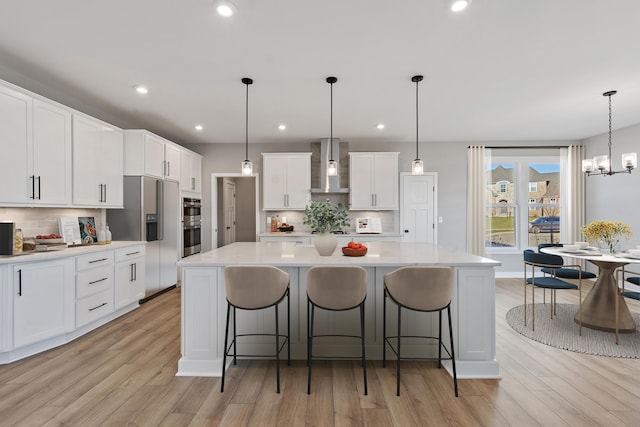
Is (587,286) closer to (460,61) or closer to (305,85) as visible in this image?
(460,61)

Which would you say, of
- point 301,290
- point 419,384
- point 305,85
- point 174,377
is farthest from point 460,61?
point 174,377

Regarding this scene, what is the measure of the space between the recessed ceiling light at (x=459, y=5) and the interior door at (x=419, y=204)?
3981 mm

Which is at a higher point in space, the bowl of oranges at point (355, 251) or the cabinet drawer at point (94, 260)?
the bowl of oranges at point (355, 251)

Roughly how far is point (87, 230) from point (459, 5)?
459 centimetres

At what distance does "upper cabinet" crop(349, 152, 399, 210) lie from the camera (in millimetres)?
5809

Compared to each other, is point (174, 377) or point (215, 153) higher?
point (215, 153)

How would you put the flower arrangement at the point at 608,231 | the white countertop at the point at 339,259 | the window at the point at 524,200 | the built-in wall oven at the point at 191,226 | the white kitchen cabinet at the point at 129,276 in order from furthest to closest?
the window at the point at 524,200 → the built-in wall oven at the point at 191,226 → the white kitchen cabinet at the point at 129,276 → the flower arrangement at the point at 608,231 → the white countertop at the point at 339,259

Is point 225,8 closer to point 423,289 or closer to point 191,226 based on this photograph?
point 423,289

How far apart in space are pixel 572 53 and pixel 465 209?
12.0 feet

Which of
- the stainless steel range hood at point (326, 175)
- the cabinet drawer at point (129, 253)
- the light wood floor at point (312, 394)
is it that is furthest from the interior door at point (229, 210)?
the light wood floor at point (312, 394)

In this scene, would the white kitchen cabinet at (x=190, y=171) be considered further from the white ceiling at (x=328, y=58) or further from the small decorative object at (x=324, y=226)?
the small decorative object at (x=324, y=226)

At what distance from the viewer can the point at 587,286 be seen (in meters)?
5.34

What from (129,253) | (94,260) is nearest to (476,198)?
(129,253)

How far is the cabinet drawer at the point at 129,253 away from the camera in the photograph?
3835mm
